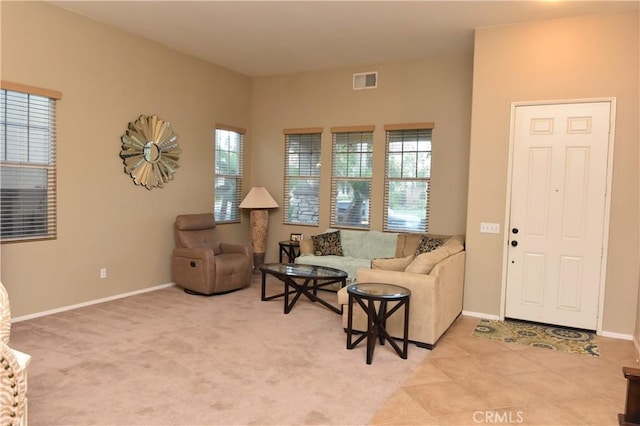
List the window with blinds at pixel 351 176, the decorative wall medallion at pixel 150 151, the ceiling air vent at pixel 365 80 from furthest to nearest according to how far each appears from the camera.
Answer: the window with blinds at pixel 351 176, the ceiling air vent at pixel 365 80, the decorative wall medallion at pixel 150 151

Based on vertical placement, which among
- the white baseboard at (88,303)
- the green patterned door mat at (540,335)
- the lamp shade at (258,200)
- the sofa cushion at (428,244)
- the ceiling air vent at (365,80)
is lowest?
the white baseboard at (88,303)

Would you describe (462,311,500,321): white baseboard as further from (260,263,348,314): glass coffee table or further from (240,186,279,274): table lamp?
(240,186,279,274): table lamp

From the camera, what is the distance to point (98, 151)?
492cm

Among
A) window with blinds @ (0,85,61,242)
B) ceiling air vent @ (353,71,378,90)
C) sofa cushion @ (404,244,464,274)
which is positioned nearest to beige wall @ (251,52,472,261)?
ceiling air vent @ (353,71,378,90)

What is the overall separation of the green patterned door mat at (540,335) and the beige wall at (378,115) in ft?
5.25

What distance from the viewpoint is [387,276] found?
3.89 meters

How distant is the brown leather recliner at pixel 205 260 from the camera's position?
529 cm

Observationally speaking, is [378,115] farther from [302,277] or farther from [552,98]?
[302,277]

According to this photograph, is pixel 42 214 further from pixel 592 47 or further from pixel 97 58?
pixel 592 47

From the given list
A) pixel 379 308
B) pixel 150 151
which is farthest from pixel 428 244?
pixel 150 151

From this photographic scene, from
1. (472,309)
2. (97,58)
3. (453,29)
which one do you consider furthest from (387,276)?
(97,58)

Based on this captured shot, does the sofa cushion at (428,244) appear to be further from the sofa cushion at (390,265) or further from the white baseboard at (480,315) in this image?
the sofa cushion at (390,265)

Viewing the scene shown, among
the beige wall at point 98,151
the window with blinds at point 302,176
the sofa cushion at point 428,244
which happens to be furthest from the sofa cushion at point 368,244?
the beige wall at point 98,151

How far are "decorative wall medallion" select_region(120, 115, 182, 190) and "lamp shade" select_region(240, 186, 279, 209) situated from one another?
1.24 m
